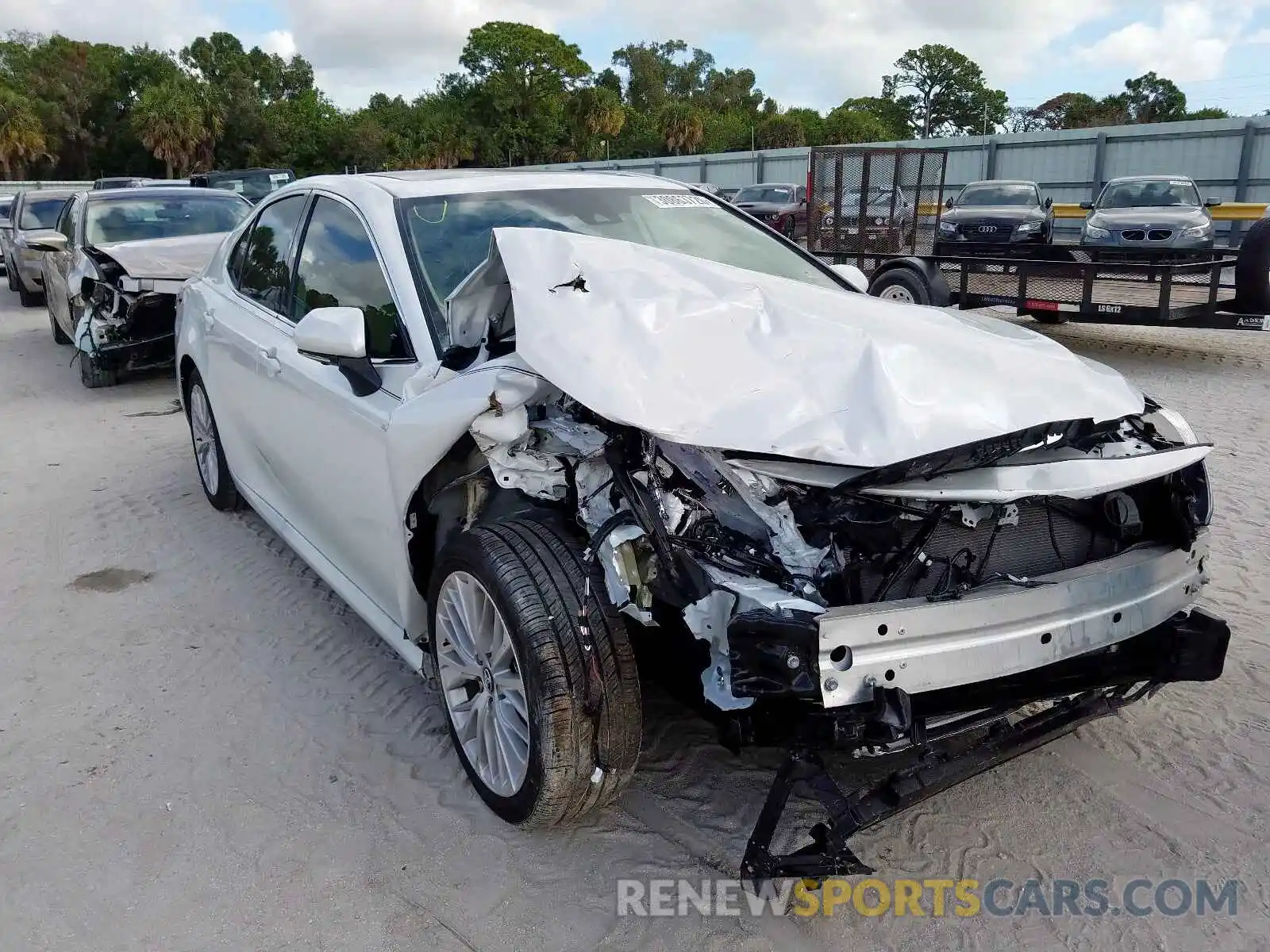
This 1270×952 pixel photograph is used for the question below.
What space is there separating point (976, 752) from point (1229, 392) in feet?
24.0

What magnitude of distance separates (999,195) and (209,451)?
13.9 metres

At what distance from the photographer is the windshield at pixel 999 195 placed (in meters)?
15.5

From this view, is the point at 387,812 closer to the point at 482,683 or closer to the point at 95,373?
the point at 482,683

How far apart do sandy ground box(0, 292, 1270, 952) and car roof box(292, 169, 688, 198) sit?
1.82m

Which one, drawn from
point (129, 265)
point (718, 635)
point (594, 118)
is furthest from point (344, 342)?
point (594, 118)

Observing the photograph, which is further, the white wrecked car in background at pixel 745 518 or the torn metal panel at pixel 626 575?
the torn metal panel at pixel 626 575

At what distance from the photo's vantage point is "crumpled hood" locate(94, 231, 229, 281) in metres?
8.88

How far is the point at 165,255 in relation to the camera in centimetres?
930

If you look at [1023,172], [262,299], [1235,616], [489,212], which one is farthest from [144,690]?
[1023,172]

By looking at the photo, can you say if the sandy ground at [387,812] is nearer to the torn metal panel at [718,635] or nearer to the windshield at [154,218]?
the torn metal panel at [718,635]

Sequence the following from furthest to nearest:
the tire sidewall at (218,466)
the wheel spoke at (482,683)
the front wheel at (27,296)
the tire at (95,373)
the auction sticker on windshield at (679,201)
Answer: the front wheel at (27,296)
the tire at (95,373)
the tire sidewall at (218,466)
the auction sticker on windshield at (679,201)
the wheel spoke at (482,683)

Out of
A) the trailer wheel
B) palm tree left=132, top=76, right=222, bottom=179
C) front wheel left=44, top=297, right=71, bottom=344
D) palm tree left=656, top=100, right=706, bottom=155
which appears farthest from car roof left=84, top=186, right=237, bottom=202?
palm tree left=656, top=100, right=706, bottom=155

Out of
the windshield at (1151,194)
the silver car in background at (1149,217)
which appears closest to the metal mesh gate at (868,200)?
the silver car in background at (1149,217)

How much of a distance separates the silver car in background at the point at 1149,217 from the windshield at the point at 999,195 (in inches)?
49.8
